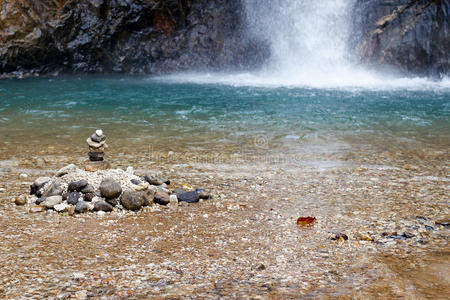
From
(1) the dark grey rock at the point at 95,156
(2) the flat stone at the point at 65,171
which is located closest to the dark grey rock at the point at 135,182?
(2) the flat stone at the point at 65,171

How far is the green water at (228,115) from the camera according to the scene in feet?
29.6

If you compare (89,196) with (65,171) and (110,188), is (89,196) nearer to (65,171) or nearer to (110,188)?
(110,188)

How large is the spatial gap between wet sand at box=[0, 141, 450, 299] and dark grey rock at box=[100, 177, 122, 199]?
0.31 m

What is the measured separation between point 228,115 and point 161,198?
7.05 metres

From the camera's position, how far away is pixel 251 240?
404 cm

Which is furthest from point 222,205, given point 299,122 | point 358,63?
point 358,63

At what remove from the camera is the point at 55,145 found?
318 inches

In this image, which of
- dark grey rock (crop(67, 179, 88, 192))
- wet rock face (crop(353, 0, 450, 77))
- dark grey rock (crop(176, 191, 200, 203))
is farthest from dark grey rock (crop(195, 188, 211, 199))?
wet rock face (crop(353, 0, 450, 77))

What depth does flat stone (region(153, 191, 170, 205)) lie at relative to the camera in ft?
16.3

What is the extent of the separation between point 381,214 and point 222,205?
185 cm

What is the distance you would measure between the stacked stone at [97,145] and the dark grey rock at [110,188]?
1.77 meters

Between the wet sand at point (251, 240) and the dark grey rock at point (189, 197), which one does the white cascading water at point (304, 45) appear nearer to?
the wet sand at point (251, 240)

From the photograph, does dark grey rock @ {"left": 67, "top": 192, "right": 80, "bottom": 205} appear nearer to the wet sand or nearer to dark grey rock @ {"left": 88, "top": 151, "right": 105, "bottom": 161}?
the wet sand

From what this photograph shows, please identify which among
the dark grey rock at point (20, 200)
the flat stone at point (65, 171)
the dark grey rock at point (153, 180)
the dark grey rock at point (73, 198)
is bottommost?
the dark grey rock at point (20, 200)
